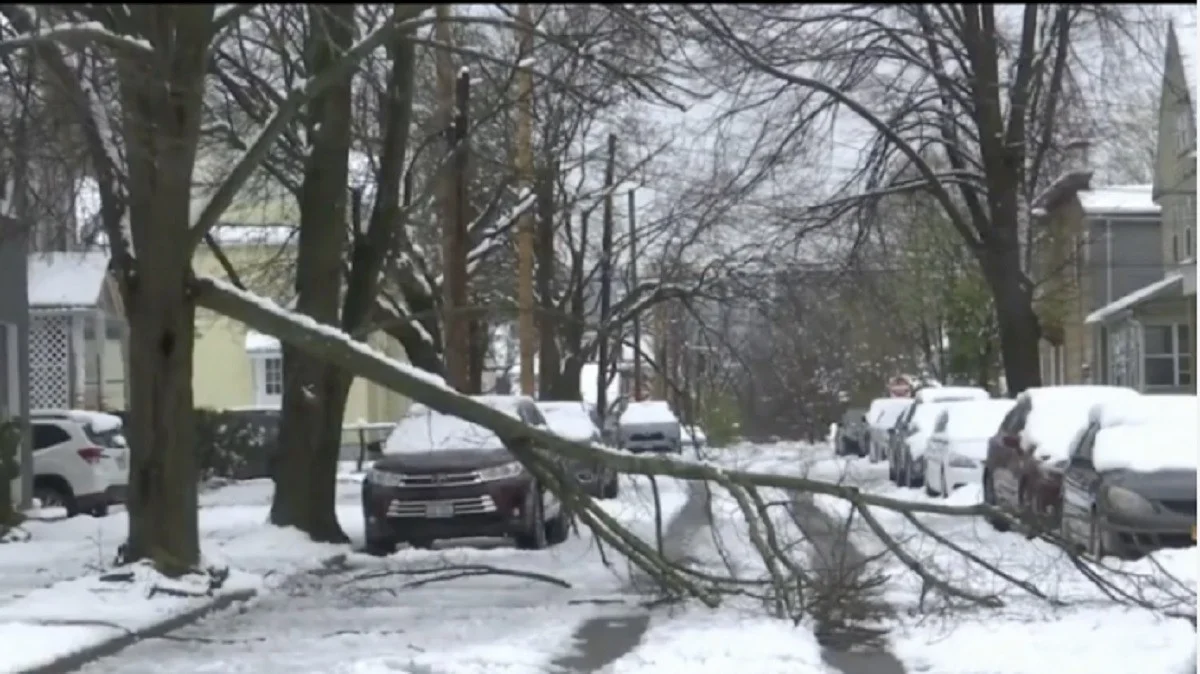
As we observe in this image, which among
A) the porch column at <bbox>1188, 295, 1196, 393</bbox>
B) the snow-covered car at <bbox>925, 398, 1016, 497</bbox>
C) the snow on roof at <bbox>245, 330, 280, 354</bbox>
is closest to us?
the snow-covered car at <bbox>925, 398, 1016, 497</bbox>

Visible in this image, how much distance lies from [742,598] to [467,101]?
10.8 m

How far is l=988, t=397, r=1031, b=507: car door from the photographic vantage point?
21422mm

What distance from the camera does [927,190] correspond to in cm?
2958

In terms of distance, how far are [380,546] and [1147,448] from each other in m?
8.32

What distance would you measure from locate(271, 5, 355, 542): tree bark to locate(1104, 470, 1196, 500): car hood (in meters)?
8.32

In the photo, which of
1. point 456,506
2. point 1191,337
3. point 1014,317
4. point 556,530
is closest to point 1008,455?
point 556,530

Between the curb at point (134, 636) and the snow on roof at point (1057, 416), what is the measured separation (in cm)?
888

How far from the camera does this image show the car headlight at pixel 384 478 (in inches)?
794

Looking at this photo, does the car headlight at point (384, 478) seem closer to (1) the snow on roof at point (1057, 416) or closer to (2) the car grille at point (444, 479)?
(2) the car grille at point (444, 479)

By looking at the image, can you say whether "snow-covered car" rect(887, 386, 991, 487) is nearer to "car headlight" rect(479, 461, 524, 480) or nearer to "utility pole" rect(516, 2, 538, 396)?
"utility pole" rect(516, 2, 538, 396)

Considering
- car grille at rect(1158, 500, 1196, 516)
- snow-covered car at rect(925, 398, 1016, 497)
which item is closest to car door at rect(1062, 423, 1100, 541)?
car grille at rect(1158, 500, 1196, 516)

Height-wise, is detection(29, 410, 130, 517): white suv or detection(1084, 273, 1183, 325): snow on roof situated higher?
detection(1084, 273, 1183, 325): snow on roof

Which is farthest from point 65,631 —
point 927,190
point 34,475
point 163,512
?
point 927,190

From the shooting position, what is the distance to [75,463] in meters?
27.4
